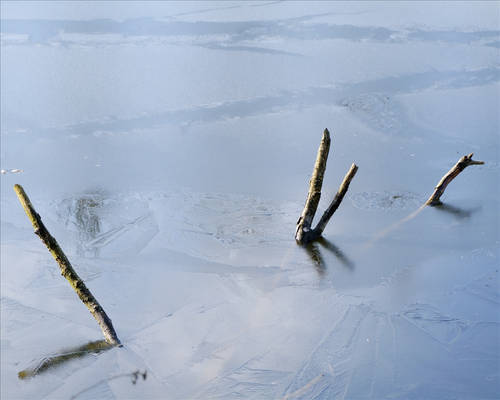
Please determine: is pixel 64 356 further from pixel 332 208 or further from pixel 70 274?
pixel 332 208

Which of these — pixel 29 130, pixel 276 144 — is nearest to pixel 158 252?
pixel 276 144

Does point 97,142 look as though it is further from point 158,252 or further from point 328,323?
point 328,323

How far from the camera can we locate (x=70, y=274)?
3.27 meters

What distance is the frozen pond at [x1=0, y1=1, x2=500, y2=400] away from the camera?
334cm

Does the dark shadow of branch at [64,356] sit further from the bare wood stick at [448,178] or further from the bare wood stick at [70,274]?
the bare wood stick at [448,178]

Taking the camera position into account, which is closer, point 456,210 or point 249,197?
point 456,210

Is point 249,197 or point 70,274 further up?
point 70,274

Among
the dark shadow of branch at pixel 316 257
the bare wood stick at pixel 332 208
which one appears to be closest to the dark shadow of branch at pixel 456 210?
the bare wood stick at pixel 332 208

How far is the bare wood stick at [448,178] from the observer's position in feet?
14.7

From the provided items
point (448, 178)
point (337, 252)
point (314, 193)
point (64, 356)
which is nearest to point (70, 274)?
point (64, 356)

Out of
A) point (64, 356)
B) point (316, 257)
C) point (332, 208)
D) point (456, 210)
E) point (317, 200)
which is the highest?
point (317, 200)

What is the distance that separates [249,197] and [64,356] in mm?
2037

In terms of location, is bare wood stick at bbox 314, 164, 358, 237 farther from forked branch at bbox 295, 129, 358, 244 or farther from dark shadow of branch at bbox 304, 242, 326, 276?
dark shadow of branch at bbox 304, 242, 326, 276

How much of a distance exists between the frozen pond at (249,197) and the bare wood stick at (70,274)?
0.47 feet
